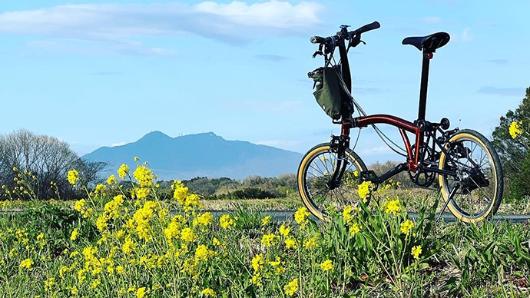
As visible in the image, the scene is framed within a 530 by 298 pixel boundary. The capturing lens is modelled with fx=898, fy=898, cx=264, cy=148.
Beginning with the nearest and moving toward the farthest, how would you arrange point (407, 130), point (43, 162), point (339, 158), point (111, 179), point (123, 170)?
point (123, 170), point (111, 179), point (407, 130), point (339, 158), point (43, 162)

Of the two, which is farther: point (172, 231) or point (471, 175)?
point (471, 175)

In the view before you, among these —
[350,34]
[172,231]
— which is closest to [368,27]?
[350,34]

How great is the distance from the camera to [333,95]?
30.6 ft

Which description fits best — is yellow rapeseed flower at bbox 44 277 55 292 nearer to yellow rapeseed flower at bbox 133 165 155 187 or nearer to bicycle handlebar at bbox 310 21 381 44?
yellow rapeseed flower at bbox 133 165 155 187

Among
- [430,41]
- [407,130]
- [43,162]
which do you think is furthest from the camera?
[43,162]

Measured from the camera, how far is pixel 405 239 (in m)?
5.91

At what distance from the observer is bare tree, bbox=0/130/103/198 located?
25.6m

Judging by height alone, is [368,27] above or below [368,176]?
above

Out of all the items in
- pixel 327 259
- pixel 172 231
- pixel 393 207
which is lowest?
pixel 327 259

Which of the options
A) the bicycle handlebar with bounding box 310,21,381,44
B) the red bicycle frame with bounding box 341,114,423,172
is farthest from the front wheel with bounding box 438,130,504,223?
the bicycle handlebar with bounding box 310,21,381,44

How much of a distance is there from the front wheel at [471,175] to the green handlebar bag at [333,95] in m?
1.42

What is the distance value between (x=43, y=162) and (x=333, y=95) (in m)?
19.4

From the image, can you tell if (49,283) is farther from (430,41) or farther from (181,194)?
(430,41)

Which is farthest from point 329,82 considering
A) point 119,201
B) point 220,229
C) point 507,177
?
point 507,177
